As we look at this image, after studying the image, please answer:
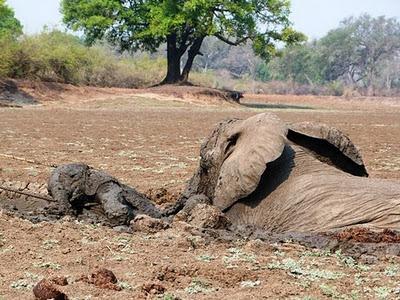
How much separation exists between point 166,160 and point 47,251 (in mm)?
7994

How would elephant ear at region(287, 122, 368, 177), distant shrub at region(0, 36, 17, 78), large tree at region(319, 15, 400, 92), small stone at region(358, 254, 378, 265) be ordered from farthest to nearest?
large tree at region(319, 15, 400, 92), distant shrub at region(0, 36, 17, 78), elephant ear at region(287, 122, 368, 177), small stone at region(358, 254, 378, 265)

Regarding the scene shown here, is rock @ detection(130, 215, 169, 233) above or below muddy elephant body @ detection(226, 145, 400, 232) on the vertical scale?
below

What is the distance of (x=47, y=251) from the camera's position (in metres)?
5.91

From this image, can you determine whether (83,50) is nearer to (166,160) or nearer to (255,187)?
(166,160)

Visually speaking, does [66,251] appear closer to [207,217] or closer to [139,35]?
[207,217]

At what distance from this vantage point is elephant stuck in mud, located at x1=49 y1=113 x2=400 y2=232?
6617 millimetres

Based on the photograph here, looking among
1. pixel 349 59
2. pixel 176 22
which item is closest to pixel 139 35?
pixel 176 22

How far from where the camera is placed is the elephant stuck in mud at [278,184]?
662 centimetres

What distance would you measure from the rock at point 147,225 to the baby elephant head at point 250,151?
2.45ft

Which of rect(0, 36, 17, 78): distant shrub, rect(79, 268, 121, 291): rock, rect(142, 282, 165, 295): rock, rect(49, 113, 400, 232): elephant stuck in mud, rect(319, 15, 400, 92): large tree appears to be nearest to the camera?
rect(142, 282, 165, 295): rock

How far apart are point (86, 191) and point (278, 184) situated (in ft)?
6.21

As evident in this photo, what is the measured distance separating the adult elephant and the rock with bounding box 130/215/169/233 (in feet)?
2.46

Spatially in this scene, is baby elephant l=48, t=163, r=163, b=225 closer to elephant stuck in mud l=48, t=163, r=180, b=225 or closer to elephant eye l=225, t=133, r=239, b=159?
elephant stuck in mud l=48, t=163, r=180, b=225

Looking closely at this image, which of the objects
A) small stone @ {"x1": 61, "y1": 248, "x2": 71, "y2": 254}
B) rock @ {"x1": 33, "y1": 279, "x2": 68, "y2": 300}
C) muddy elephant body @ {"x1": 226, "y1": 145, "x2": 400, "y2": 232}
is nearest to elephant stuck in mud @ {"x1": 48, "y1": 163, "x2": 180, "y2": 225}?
muddy elephant body @ {"x1": 226, "y1": 145, "x2": 400, "y2": 232}
